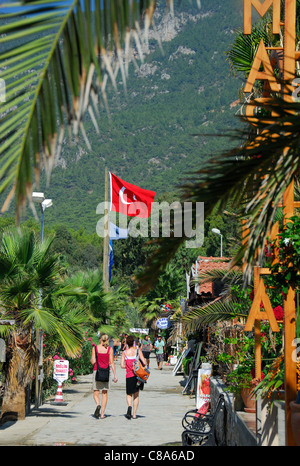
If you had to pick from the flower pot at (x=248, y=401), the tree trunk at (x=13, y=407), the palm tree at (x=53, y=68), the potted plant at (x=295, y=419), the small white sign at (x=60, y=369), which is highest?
the palm tree at (x=53, y=68)

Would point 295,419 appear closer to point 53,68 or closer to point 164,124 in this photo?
point 53,68

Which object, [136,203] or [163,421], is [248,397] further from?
[136,203]

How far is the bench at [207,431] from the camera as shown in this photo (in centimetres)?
869

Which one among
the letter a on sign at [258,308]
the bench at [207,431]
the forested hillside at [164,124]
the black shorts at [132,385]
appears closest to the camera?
the letter a on sign at [258,308]

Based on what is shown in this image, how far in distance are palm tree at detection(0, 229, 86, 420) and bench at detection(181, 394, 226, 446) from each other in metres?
3.28

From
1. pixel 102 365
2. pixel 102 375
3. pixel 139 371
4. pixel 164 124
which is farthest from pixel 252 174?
pixel 164 124

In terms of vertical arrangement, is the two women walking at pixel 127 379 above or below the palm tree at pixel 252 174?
below

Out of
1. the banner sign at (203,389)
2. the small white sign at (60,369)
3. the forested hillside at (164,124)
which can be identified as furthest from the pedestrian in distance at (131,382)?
the forested hillside at (164,124)

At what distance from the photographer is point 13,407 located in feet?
42.2

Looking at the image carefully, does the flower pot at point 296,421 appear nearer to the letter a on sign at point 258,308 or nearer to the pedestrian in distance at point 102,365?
the letter a on sign at point 258,308

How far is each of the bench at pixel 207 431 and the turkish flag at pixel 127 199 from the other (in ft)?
52.2

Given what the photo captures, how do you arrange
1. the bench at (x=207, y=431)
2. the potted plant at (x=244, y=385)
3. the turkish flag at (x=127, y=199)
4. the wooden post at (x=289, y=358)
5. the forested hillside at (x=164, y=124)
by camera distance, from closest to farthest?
the wooden post at (x=289, y=358) → the bench at (x=207, y=431) → the potted plant at (x=244, y=385) → the turkish flag at (x=127, y=199) → the forested hillside at (x=164, y=124)

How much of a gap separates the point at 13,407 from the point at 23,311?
1.77 meters
